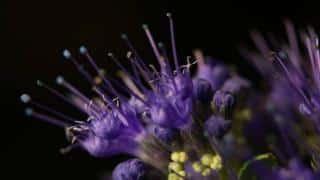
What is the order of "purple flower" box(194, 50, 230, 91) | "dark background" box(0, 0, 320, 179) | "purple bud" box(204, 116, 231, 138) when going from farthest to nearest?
1. "dark background" box(0, 0, 320, 179)
2. "purple flower" box(194, 50, 230, 91)
3. "purple bud" box(204, 116, 231, 138)

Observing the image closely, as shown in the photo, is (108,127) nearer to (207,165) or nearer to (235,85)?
(207,165)

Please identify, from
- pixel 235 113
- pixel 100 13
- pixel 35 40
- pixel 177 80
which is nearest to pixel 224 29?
pixel 100 13

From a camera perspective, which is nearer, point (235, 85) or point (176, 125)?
point (176, 125)

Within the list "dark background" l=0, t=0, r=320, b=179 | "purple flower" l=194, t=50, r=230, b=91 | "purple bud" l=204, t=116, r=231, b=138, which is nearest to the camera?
"purple bud" l=204, t=116, r=231, b=138

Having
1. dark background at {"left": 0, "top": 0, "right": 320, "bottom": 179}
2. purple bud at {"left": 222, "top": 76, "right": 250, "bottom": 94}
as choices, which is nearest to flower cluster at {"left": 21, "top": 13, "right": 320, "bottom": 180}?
purple bud at {"left": 222, "top": 76, "right": 250, "bottom": 94}

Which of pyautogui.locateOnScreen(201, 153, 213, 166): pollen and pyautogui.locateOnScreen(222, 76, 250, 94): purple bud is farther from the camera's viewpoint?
pyautogui.locateOnScreen(222, 76, 250, 94): purple bud

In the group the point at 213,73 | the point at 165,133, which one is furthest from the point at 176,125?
the point at 213,73

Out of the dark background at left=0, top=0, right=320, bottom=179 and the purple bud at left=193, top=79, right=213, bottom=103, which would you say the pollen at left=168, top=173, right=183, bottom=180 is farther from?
the dark background at left=0, top=0, right=320, bottom=179

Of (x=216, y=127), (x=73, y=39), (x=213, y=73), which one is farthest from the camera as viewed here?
(x=73, y=39)
